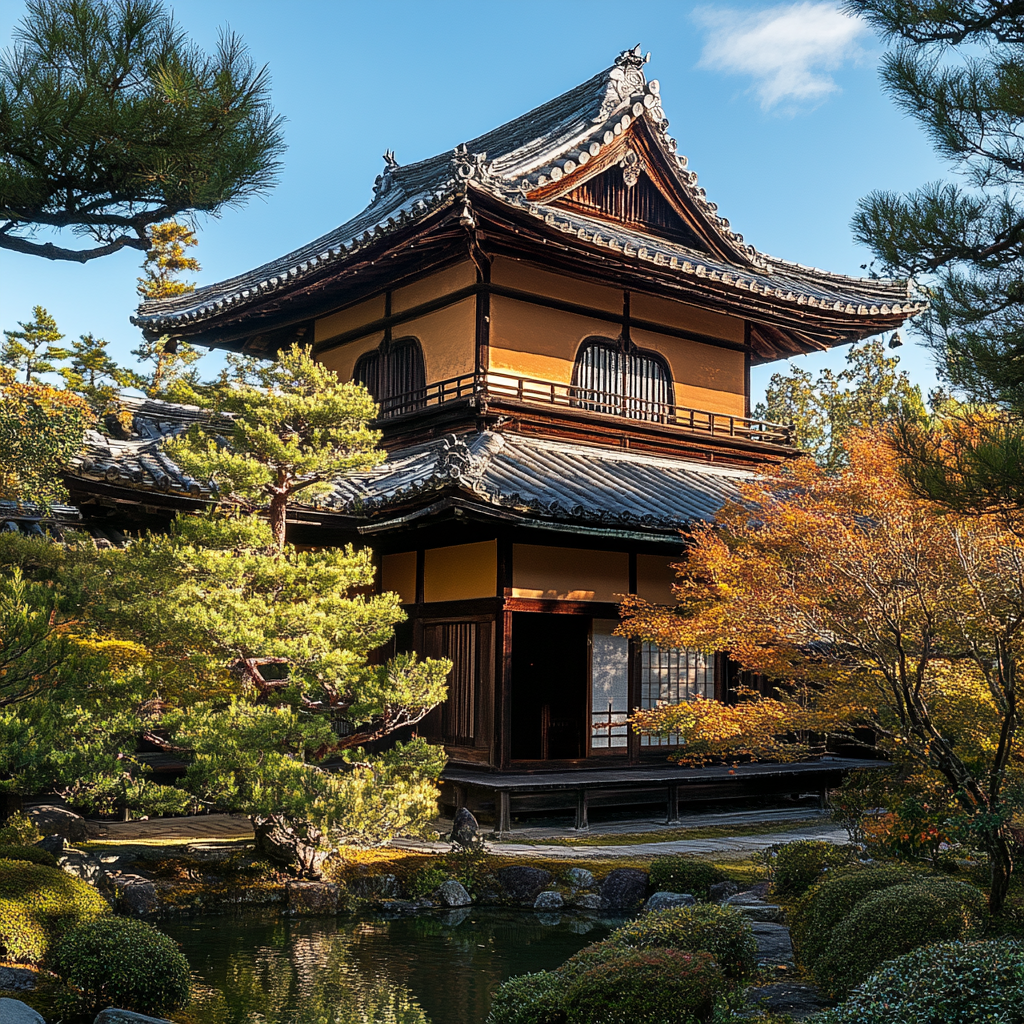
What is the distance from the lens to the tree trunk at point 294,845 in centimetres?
1040

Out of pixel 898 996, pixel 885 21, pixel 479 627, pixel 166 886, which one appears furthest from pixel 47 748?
pixel 885 21

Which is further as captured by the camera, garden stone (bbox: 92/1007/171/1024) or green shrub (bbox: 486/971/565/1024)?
green shrub (bbox: 486/971/565/1024)

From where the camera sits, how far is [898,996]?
5234mm

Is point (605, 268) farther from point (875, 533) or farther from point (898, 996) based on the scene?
point (898, 996)

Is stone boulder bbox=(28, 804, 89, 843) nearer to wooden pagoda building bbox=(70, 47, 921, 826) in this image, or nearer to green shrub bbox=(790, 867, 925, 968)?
wooden pagoda building bbox=(70, 47, 921, 826)

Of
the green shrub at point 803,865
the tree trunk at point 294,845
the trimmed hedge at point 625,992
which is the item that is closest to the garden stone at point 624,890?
the green shrub at point 803,865

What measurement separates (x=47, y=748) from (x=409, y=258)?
378 inches

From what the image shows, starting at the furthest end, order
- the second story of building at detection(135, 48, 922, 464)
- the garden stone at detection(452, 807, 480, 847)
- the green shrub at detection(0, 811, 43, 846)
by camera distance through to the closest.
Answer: the second story of building at detection(135, 48, 922, 464) < the garden stone at detection(452, 807, 480, 847) < the green shrub at detection(0, 811, 43, 846)

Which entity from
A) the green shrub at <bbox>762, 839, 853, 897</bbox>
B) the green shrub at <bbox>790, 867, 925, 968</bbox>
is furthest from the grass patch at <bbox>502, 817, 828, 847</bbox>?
the green shrub at <bbox>790, 867, 925, 968</bbox>

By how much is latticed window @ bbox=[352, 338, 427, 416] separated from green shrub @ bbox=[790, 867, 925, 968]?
10.5 meters

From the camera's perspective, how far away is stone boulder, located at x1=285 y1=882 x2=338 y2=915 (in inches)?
397

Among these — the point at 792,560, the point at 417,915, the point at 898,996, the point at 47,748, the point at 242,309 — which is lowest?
the point at 417,915

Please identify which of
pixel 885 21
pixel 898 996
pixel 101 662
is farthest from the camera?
pixel 101 662

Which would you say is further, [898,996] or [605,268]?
[605,268]
